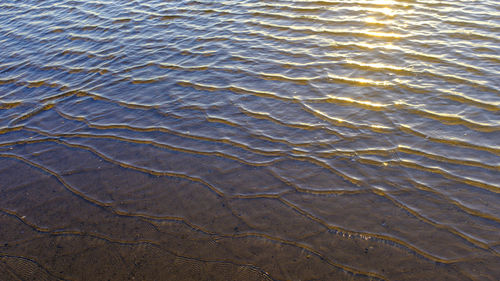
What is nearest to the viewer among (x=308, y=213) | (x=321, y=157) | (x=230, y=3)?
(x=308, y=213)

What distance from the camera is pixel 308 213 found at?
3732mm

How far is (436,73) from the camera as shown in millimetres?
5480

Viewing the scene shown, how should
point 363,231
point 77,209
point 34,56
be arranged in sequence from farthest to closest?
point 34,56
point 77,209
point 363,231

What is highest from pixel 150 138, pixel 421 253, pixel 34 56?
pixel 34 56

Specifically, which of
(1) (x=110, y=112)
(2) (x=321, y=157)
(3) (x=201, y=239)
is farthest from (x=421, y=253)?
(1) (x=110, y=112)

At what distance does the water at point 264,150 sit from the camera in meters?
3.39

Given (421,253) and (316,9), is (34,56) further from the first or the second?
(421,253)

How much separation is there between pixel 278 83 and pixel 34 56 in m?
5.02

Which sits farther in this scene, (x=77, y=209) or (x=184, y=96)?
(x=184, y=96)

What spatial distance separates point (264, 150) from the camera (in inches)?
179

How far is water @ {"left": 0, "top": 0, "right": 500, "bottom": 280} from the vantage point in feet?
11.1

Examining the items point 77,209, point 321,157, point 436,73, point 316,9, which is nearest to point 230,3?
point 316,9

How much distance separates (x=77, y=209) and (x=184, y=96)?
2332 mm

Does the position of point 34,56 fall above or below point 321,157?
above
